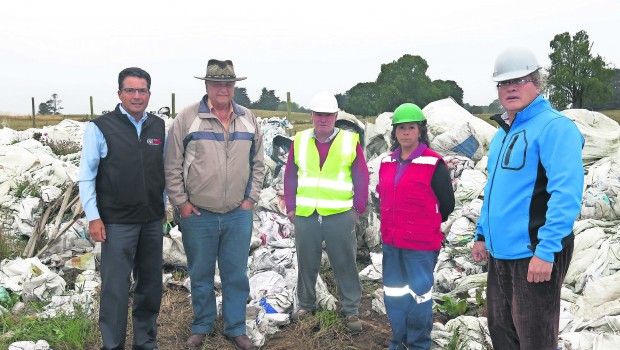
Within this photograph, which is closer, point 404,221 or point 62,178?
point 404,221

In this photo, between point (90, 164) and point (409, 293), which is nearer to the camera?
point (90, 164)

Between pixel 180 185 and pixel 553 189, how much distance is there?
2385mm

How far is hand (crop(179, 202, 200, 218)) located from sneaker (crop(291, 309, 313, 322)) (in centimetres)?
127

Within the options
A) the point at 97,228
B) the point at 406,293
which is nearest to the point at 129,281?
the point at 97,228

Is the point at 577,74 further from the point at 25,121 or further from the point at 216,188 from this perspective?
the point at 216,188

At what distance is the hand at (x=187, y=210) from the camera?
11.5 ft

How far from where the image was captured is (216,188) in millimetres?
3508

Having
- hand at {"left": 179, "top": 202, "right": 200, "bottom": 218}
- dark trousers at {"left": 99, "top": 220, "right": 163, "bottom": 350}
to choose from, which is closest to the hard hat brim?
hand at {"left": 179, "top": 202, "right": 200, "bottom": 218}

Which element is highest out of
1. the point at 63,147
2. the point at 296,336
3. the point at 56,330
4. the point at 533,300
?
the point at 63,147

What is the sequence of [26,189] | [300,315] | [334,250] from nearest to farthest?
[334,250] < [300,315] < [26,189]

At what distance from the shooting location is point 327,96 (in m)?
3.85

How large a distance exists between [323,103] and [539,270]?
2.11 metres

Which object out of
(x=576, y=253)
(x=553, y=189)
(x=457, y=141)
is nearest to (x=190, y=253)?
(x=553, y=189)

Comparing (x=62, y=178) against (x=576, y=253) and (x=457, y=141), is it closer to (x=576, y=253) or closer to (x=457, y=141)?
(x=457, y=141)
